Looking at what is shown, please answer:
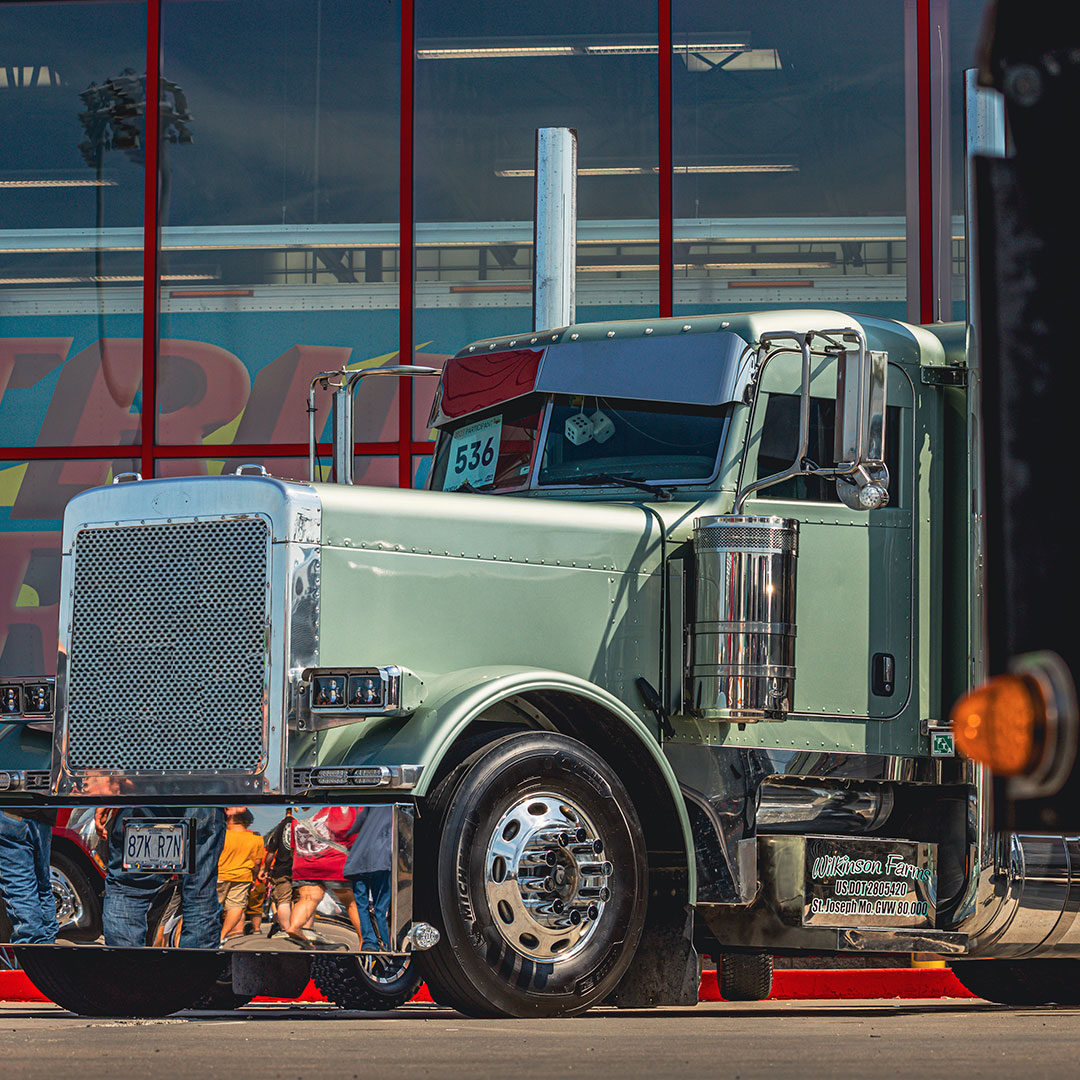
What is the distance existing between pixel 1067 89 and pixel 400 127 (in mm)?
13475

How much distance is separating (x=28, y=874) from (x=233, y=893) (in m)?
1.05

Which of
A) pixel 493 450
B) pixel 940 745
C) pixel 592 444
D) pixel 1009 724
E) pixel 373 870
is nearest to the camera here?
pixel 1009 724

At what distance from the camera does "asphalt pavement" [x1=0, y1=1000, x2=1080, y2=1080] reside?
15.6ft

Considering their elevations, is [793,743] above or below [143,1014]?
above


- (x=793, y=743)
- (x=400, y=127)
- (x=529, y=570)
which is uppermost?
(x=400, y=127)

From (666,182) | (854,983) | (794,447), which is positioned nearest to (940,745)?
(794,447)

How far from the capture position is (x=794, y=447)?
7941 millimetres

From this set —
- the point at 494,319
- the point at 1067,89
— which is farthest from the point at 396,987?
the point at 494,319

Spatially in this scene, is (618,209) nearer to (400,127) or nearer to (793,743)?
(400,127)

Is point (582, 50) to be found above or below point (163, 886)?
above

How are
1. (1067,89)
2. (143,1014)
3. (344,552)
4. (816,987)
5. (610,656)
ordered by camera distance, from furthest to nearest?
(816,987), (143,1014), (610,656), (344,552), (1067,89)

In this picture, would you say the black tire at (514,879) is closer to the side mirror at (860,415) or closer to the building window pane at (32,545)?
the side mirror at (860,415)

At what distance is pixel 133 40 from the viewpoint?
50.1 feet

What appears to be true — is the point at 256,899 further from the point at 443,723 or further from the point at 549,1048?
the point at 549,1048
